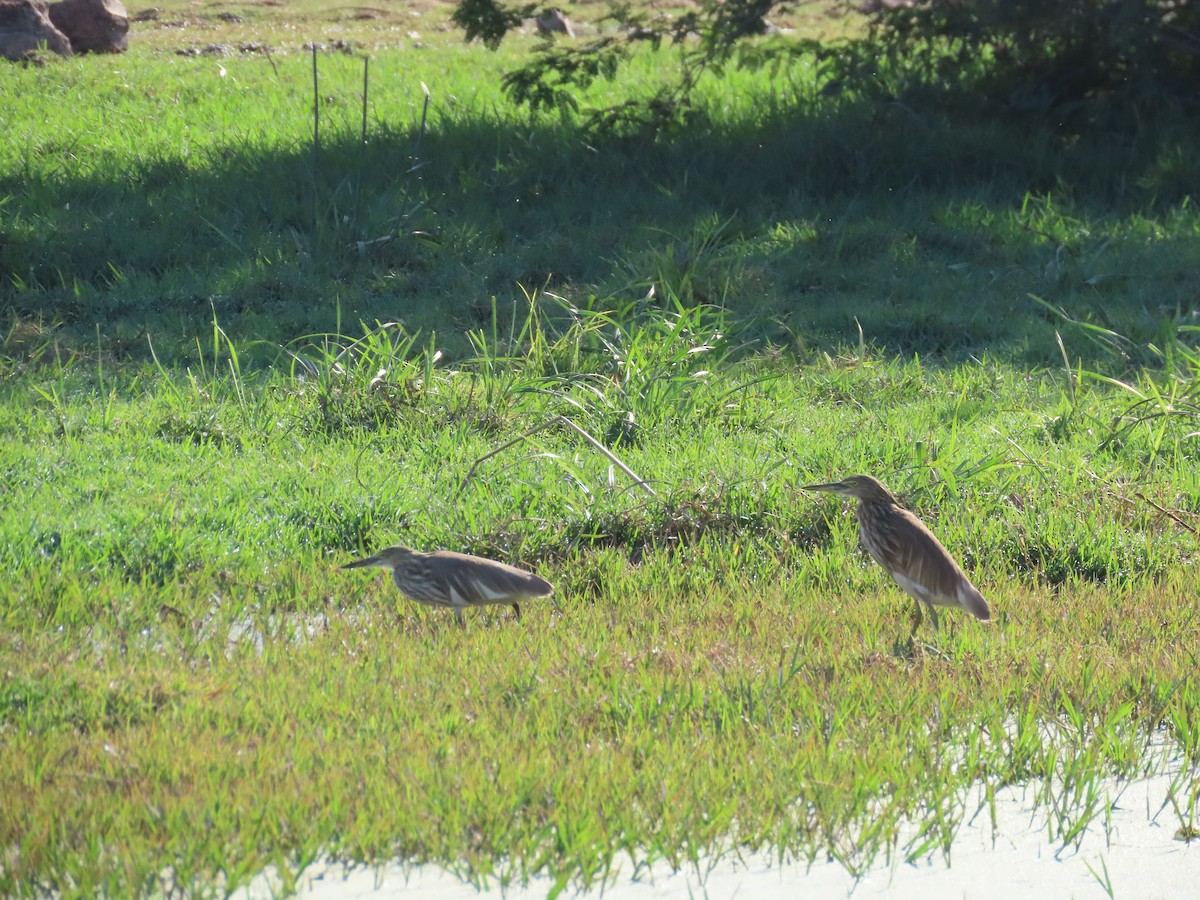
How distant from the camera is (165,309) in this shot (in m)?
9.23

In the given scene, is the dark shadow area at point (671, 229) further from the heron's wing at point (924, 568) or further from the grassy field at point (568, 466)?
the heron's wing at point (924, 568)

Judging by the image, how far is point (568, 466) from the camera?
21.0 ft

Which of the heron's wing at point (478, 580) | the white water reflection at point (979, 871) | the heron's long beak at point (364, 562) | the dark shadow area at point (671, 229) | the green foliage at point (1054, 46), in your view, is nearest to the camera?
the white water reflection at point (979, 871)

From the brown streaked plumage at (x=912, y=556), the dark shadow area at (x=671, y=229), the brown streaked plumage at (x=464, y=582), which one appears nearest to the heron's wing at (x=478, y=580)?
the brown streaked plumage at (x=464, y=582)

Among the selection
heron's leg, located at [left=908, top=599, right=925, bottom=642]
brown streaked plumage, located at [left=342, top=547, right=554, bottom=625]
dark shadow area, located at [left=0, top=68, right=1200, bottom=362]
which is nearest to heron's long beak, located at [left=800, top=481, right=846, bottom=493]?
heron's leg, located at [left=908, top=599, right=925, bottom=642]

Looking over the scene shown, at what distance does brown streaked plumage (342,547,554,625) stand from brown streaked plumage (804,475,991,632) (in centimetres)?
132

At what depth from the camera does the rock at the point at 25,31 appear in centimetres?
1355

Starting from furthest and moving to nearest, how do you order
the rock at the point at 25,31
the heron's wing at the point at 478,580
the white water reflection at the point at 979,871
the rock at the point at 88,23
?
the rock at the point at 88,23 < the rock at the point at 25,31 < the heron's wing at the point at 478,580 < the white water reflection at the point at 979,871

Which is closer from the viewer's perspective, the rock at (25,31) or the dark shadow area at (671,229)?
the dark shadow area at (671,229)

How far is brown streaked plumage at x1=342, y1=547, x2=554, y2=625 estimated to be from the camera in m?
4.98

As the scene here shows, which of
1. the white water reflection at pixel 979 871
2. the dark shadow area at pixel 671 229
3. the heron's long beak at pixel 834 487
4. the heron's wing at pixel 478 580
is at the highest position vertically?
the heron's long beak at pixel 834 487

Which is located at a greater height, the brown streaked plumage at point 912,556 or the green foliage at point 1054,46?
the green foliage at point 1054,46

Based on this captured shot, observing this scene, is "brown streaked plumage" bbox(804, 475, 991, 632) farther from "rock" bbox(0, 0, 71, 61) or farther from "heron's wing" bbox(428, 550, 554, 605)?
"rock" bbox(0, 0, 71, 61)

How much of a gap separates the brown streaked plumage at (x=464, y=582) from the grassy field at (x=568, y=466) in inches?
5.2
